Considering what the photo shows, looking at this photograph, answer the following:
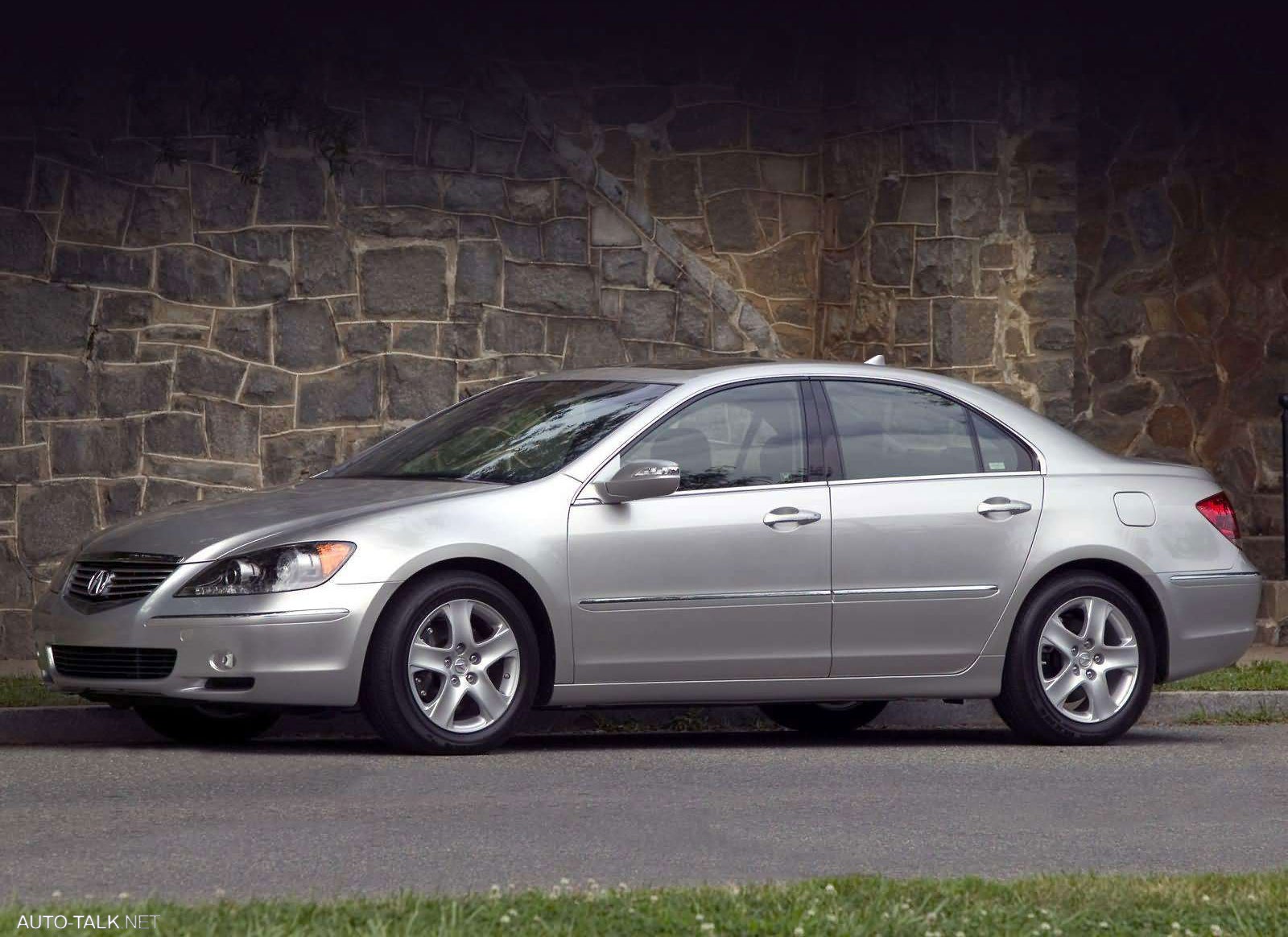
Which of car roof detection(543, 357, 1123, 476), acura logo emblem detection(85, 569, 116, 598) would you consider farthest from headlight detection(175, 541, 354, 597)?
car roof detection(543, 357, 1123, 476)

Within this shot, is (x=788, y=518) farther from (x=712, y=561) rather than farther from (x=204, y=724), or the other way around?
(x=204, y=724)

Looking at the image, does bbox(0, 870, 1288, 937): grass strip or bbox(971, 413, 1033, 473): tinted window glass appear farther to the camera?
bbox(971, 413, 1033, 473): tinted window glass

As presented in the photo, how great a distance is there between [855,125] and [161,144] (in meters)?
4.87

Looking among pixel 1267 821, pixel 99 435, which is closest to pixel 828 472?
pixel 1267 821

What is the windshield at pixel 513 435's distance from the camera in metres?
8.80

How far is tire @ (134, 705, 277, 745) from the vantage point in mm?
8969

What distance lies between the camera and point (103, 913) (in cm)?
500

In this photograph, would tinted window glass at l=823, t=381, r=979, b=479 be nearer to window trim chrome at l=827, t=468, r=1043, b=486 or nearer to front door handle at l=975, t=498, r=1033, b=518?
window trim chrome at l=827, t=468, r=1043, b=486

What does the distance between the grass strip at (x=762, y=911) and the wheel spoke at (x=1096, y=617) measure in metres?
3.73

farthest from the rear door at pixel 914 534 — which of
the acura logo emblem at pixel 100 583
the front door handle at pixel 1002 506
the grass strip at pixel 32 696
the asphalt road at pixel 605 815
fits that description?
the grass strip at pixel 32 696

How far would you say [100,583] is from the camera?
8.32 m

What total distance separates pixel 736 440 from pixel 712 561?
0.59 metres

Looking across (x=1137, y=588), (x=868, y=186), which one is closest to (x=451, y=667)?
(x=1137, y=588)

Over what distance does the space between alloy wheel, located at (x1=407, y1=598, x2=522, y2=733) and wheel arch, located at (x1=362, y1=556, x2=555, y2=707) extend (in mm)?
133
